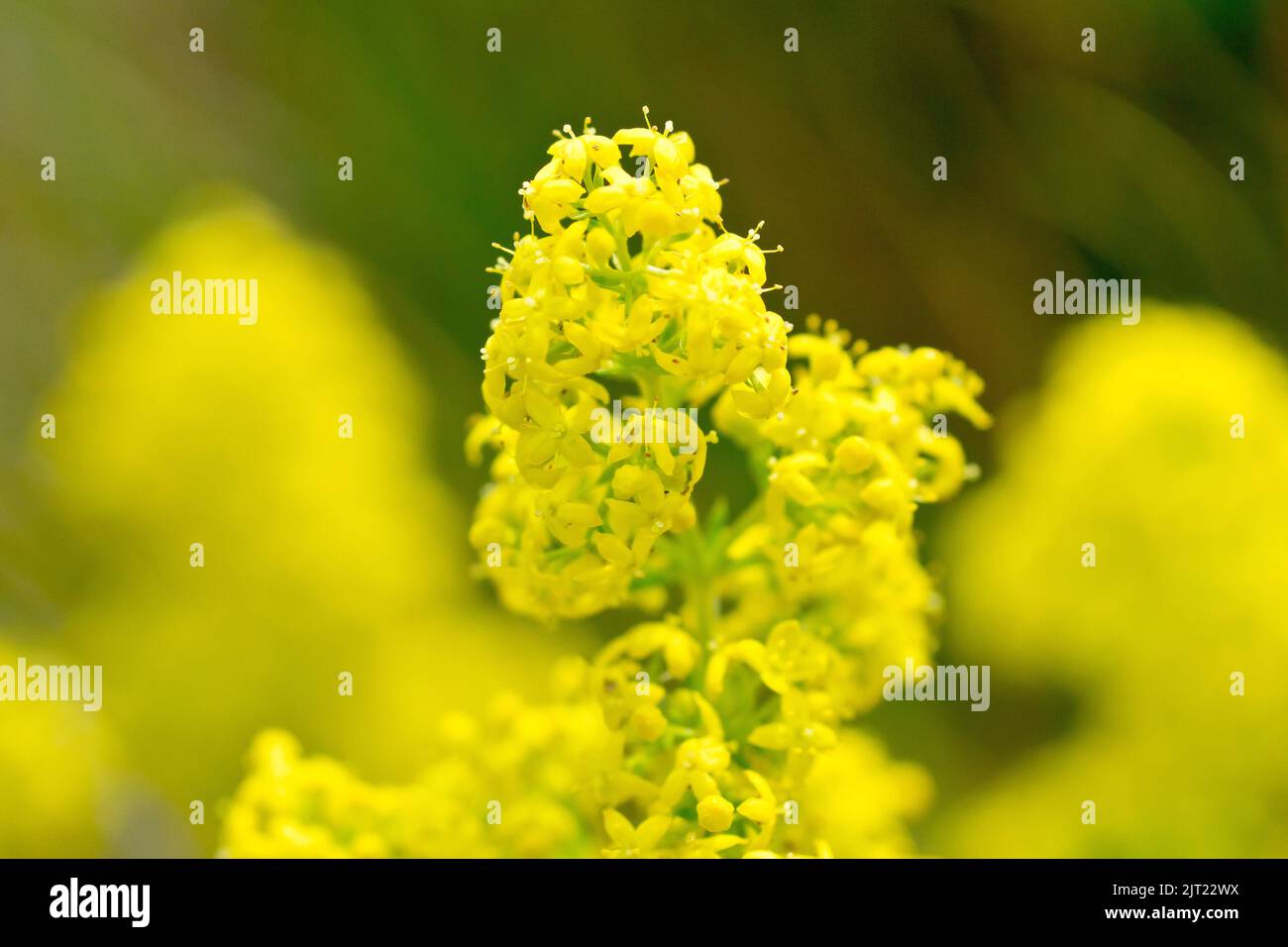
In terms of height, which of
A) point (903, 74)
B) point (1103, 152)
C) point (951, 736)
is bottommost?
point (951, 736)

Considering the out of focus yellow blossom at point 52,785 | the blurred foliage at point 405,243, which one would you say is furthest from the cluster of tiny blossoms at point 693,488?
the out of focus yellow blossom at point 52,785

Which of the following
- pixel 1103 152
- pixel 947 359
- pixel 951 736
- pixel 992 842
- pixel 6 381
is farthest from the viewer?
pixel 6 381

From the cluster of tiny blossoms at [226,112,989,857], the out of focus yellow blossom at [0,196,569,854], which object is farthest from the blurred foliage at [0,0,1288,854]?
the cluster of tiny blossoms at [226,112,989,857]

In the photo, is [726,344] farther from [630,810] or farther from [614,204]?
[630,810]

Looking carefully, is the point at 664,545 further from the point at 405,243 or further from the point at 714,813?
the point at 405,243

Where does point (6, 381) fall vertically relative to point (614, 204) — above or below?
above

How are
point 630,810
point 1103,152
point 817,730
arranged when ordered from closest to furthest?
1. point 817,730
2. point 630,810
3. point 1103,152

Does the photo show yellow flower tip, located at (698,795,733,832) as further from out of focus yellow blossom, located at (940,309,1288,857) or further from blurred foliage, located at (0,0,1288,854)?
blurred foliage, located at (0,0,1288,854)
